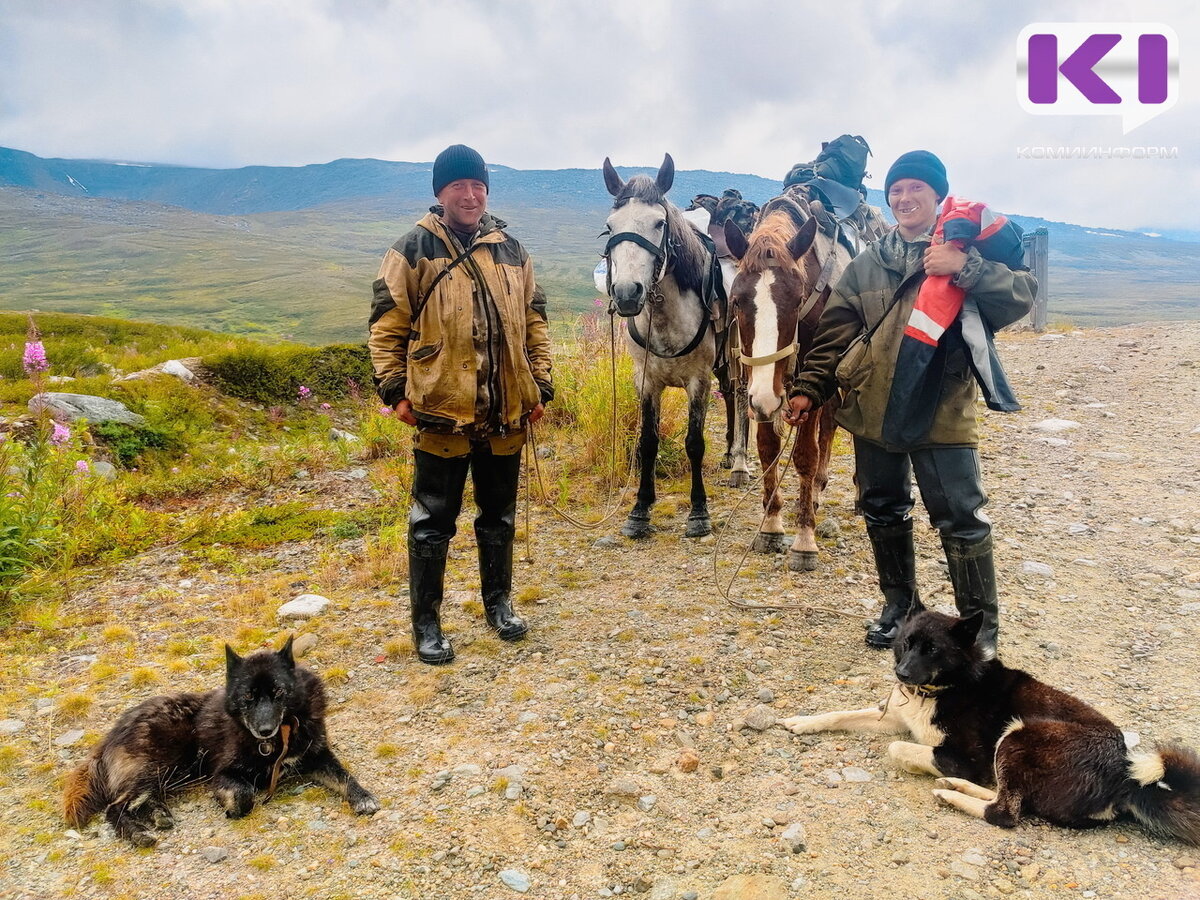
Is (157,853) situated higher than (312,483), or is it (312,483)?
(312,483)

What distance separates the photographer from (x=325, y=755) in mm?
2945

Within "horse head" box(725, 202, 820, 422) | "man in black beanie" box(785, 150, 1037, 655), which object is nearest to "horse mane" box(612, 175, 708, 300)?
"horse head" box(725, 202, 820, 422)

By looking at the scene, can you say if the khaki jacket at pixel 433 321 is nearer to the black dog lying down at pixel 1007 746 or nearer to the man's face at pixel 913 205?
the man's face at pixel 913 205

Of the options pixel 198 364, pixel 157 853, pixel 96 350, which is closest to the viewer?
pixel 157 853

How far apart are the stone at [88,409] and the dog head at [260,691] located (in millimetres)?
5001

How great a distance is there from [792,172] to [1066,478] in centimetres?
376

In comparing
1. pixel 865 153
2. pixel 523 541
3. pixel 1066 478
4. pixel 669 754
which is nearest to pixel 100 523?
pixel 523 541

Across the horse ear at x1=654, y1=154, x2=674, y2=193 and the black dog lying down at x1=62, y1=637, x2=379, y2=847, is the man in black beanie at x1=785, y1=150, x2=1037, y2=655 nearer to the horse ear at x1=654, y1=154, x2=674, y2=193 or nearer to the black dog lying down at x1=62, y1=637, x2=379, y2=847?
the horse ear at x1=654, y1=154, x2=674, y2=193

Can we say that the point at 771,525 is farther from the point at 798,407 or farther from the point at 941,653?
the point at 941,653

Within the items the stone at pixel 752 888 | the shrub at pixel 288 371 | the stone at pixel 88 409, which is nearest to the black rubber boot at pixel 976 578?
the stone at pixel 752 888

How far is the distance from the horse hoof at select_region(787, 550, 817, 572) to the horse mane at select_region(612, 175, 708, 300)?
2.21 metres

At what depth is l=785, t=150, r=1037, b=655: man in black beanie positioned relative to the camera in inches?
122

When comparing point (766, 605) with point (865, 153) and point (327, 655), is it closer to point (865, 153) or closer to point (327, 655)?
point (327, 655)

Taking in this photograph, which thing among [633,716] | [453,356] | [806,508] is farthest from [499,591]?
[806,508]
